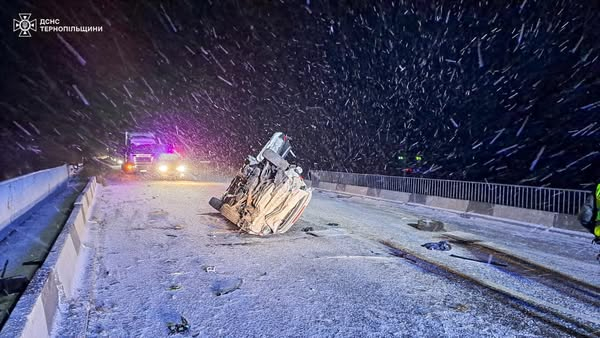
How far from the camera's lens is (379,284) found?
5004 mm

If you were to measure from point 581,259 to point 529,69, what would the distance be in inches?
783

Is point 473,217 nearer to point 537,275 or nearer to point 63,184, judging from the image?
point 537,275

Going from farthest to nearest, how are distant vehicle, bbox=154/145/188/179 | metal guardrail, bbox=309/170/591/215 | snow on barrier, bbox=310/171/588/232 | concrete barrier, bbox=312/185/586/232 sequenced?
distant vehicle, bbox=154/145/188/179 < metal guardrail, bbox=309/170/591/215 < snow on barrier, bbox=310/171/588/232 < concrete barrier, bbox=312/185/586/232

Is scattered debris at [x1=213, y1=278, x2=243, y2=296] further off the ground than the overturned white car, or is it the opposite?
the overturned white car

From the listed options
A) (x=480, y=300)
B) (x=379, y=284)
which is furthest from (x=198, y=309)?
(x=480, y=300)

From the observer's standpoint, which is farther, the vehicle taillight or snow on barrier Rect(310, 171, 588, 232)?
the vehicle taillight

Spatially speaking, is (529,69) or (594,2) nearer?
(594,2)

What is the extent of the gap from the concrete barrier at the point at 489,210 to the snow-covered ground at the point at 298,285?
4.18 feet

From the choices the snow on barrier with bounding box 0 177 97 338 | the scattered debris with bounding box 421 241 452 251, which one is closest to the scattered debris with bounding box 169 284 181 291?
the snow on barrier with bounding box 0 177 97 338

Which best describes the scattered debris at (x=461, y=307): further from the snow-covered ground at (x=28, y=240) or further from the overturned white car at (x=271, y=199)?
the snow-covered ground at (x=28, y=240)

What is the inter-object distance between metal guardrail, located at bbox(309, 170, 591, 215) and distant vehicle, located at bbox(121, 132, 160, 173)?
1432 cm

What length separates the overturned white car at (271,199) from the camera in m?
7.80

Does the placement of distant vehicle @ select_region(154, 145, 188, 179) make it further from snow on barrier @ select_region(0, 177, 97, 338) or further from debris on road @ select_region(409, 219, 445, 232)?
snow on barrier @ select_region(0, 177, 97, 338)

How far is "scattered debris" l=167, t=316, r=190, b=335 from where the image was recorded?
3.60 metres
